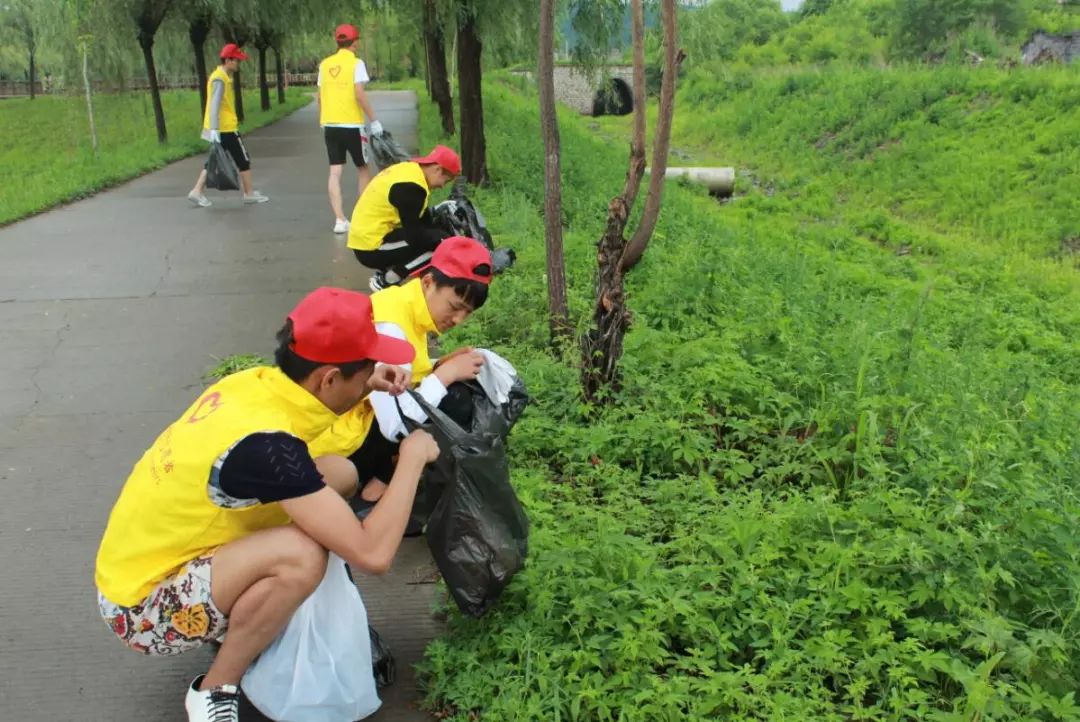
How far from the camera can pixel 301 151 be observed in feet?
53.2

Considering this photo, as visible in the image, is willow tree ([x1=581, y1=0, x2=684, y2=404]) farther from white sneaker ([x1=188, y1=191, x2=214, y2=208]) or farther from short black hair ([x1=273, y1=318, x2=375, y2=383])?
white sneaker ([x1=188, y1=191, x2=214, y2=208])

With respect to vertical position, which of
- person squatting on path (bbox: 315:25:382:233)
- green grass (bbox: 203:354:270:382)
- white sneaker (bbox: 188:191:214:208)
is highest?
person squatting on path (bbox: 315:25:382:233)

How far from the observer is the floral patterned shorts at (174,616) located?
97.4 inches

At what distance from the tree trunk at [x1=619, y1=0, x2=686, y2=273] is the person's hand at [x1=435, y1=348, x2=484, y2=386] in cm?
142

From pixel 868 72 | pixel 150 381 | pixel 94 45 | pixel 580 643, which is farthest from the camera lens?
pixel 868 72

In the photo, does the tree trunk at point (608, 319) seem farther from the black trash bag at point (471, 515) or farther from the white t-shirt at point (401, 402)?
the black trash bag at point (471, 515)

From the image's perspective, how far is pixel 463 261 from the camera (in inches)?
134

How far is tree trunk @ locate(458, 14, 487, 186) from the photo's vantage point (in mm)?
10500

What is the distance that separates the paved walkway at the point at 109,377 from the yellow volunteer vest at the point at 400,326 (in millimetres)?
683

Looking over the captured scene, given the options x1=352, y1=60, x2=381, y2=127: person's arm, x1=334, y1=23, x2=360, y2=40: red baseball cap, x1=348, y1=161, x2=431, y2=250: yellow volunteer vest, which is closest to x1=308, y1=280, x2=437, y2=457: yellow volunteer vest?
x1=348, y1=161, x2=431, y2=250: yellow volunteer vest

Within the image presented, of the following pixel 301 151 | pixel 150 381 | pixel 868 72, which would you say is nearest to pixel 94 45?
pixel 301 151

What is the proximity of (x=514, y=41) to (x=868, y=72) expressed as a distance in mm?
12797

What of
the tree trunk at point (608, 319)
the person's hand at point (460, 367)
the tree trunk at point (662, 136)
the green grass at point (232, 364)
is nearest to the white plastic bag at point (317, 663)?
the person's hand at point (460, 367)

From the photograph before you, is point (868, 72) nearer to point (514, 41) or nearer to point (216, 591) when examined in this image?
point (514, 41)
